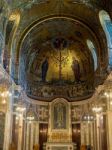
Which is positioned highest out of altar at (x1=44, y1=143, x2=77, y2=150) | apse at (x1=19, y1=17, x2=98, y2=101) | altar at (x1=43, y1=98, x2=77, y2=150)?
apse at (x1=19, y1=17, x2=98, y2=101)

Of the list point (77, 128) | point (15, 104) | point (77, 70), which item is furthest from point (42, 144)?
point (77, 70)

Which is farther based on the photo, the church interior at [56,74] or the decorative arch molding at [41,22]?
the decorative arch molding at [41,22]

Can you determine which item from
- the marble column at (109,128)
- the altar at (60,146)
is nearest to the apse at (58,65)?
the altar at (60,146)

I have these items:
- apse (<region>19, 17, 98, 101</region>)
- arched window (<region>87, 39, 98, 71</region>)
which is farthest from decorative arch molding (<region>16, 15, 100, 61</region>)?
arched window (<region>87, 39, 98, 71</region>)

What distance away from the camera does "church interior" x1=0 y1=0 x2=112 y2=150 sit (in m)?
19.7

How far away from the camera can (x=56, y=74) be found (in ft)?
92.4

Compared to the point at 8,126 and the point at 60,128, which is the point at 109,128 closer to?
the point at 8,126

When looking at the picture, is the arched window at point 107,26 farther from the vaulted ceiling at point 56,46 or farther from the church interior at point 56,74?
the vaulted ceiling at point 56,46

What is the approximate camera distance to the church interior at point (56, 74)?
64.7ft

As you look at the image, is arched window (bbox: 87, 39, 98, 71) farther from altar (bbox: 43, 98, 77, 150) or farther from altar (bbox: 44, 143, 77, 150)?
altar (bbox: 44, 143, 77, 150)

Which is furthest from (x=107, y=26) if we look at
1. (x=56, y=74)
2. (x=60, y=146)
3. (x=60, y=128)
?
(x=60, y=146)

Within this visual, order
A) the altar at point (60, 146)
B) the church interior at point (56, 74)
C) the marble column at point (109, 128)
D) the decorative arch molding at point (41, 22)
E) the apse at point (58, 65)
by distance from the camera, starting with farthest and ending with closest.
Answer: the apse at point (58, 65) < the altar at point (60, 146) < the decorative arch molding at point (41, 22) < the church interior at point (56, 74) < the marble column at point (109, 128)

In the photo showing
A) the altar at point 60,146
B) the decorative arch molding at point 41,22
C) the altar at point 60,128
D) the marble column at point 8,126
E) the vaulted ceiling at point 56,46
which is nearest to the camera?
the marble column at point 8,126

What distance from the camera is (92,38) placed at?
23266mm
